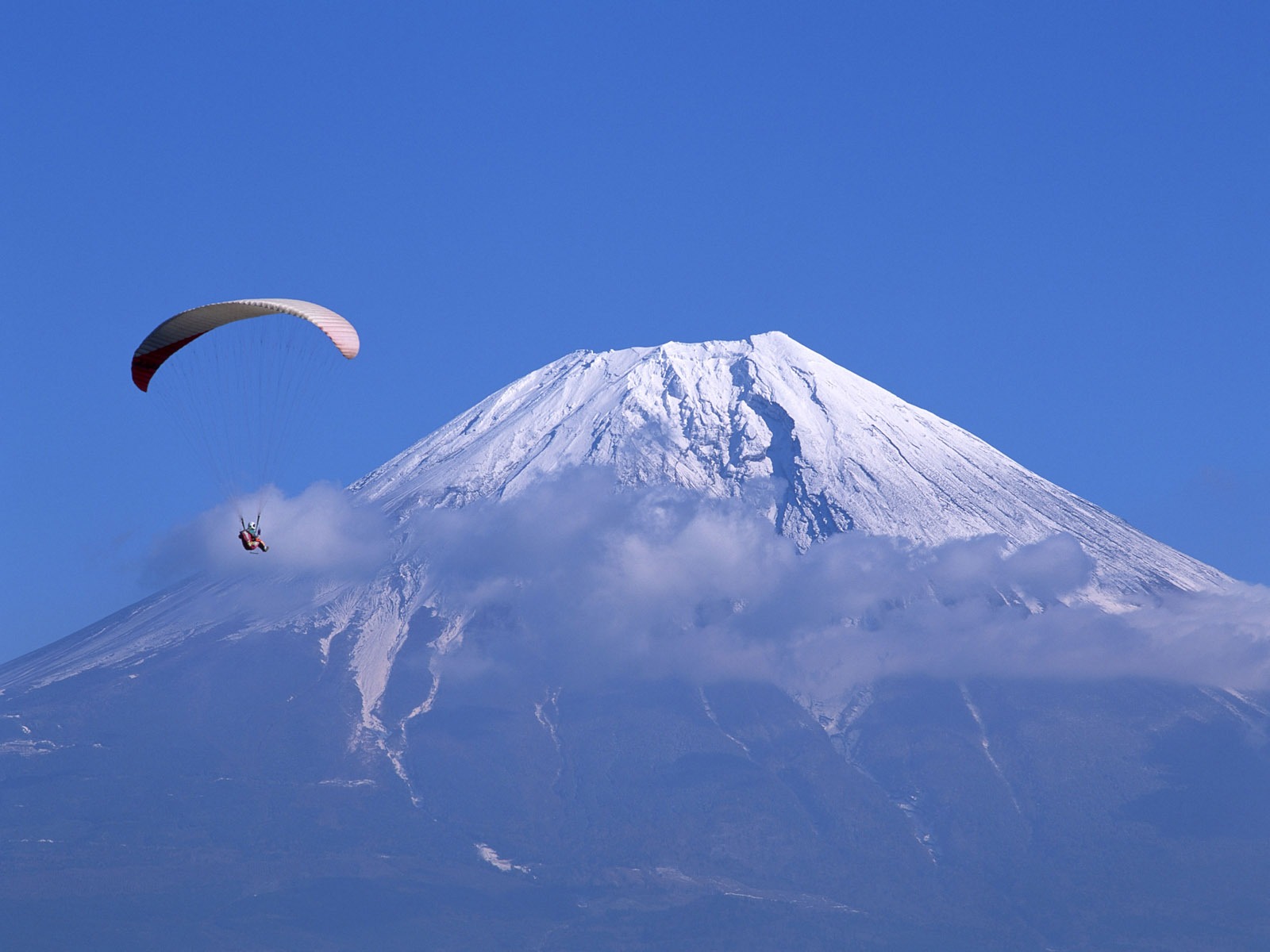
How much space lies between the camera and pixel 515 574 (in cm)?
16538

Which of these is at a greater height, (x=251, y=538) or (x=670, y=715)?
(x=670, y=715)

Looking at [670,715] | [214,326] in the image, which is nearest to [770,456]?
[670,715]

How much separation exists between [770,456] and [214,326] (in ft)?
406

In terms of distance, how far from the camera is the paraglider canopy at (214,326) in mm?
49750

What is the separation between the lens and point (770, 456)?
17338 cm

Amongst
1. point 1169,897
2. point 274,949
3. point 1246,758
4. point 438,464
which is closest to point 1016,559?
point 1246,758

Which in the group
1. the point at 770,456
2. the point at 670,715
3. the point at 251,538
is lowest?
the point at 251,538

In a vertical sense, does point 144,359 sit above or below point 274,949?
below

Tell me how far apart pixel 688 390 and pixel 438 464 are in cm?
2399

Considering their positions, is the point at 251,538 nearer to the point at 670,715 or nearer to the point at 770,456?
the point at 670,715

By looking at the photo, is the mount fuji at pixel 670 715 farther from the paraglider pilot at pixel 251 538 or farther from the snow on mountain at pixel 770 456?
the paraglider pilot at pixel 251 538

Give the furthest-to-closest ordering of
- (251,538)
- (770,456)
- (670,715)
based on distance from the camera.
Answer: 1. (770,456)
2. (670,715)
3. (251,538)

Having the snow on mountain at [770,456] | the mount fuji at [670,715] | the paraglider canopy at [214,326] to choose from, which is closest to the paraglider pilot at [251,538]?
the paraglider canopy at [214,326]

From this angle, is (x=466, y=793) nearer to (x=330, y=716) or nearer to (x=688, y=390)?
(x=330, y=716)
